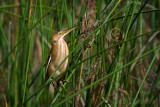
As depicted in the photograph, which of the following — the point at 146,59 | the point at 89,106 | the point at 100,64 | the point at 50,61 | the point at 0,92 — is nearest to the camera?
the point at 89,106

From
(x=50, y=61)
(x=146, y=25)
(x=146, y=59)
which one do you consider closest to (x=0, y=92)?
(x=50, y=61)

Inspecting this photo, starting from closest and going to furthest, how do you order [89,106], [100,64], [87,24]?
[87,24] < [89,106] < [100,64]

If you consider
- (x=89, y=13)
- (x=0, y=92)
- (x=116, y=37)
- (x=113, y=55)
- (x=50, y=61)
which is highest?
(x=89, y=13)

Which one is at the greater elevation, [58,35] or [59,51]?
[58,35]

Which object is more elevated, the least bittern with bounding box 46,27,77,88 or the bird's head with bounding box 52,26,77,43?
the bird's head with bounding box 52,26,77,43

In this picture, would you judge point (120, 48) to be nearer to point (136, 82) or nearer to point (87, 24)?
point (87, 24)

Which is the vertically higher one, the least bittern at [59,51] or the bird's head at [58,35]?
the bird's head at [58,35]

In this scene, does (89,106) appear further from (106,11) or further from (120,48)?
(106,11)

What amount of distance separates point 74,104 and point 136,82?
2.69 ft

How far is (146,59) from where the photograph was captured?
2184 mm

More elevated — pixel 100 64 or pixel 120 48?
pixel 120 48

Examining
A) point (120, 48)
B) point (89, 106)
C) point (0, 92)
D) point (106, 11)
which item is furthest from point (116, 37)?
point (0, 92)

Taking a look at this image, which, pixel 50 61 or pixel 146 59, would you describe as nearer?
pixel 146 59

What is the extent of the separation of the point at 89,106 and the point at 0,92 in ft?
5.58
